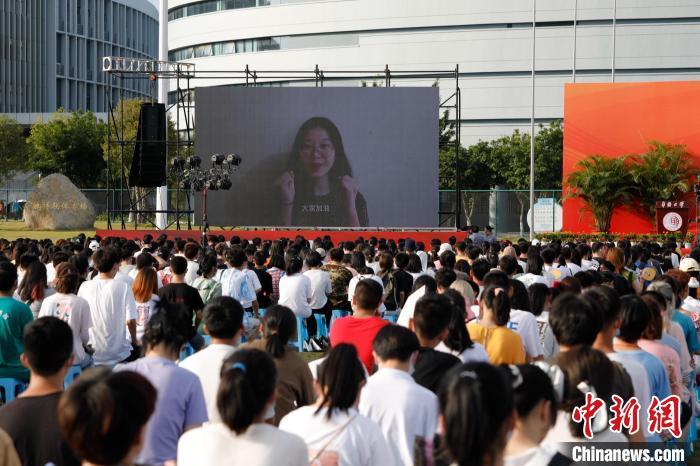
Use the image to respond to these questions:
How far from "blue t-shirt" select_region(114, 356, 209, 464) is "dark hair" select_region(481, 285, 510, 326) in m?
1.90

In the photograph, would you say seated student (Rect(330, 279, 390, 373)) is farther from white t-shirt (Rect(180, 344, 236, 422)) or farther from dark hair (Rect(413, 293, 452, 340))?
white t-shirt (Rect(180, 344, 236, 422))

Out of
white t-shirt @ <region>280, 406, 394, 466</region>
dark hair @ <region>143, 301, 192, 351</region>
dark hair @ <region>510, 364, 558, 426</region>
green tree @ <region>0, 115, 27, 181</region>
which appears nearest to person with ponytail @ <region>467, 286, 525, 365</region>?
Answer: dark hair @ <region>143, 301, 192, 351</region>

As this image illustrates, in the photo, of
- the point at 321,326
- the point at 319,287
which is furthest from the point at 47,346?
Result: the point at 321,326

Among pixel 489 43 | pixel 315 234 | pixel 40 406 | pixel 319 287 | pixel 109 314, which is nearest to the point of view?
pixel 40 406

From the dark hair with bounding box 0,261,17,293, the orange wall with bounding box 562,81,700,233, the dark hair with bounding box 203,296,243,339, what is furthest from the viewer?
the orange wall with bounding box 562,81,700,233

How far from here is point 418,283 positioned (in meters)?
7.45

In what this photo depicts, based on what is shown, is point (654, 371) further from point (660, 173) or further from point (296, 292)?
point (660, 173)

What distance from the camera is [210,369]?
175 inches

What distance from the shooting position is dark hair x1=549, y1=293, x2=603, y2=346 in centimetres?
405

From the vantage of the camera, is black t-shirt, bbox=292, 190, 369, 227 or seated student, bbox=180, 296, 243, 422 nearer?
seated student, bbox=180, 296, 243, 422

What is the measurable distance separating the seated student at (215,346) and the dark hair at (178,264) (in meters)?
2.78

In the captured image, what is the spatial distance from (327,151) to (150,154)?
475cm

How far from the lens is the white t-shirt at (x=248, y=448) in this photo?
3.13m

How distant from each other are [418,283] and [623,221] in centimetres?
2163
